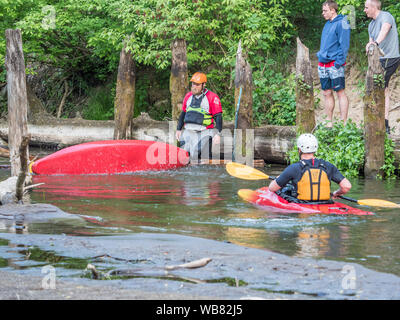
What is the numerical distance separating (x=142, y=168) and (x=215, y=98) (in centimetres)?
193

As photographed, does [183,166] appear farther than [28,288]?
Yes

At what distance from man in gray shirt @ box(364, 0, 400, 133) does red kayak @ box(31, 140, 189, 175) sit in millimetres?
4012

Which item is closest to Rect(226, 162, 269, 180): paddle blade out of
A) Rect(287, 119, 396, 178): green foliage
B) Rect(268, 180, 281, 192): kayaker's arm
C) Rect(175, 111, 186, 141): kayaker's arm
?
Rect(268, 180, 281, 192): kayaker's arm

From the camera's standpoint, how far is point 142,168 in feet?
40.1

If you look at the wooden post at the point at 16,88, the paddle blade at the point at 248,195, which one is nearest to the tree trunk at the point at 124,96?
the wooden post at the point at 16,88

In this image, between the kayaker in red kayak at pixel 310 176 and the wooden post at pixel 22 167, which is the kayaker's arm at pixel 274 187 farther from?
the wooden post at pixel 22 167

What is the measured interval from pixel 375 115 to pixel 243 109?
2864mm

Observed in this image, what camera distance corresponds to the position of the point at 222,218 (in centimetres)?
738

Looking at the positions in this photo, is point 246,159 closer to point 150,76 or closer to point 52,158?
point 52,158

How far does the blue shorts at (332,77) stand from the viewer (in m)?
10.6

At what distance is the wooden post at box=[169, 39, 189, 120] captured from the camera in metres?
12.9

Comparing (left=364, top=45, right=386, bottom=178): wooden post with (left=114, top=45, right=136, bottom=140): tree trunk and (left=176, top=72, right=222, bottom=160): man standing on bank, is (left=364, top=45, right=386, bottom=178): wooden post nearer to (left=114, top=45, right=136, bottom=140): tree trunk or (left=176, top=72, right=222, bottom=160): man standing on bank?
(left=176, top=72, right=222, bottom=160): man standing on bank
